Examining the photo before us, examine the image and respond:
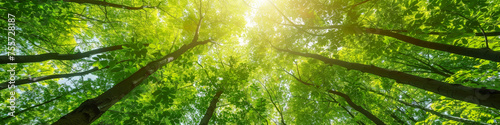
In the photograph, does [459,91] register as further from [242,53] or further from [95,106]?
[242,53]

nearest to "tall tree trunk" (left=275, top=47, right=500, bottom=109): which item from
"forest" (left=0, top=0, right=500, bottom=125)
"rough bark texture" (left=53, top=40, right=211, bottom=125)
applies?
"forest" (left=0, top=0, right=500, bottom=125)

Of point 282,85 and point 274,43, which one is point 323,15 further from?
point 282,85

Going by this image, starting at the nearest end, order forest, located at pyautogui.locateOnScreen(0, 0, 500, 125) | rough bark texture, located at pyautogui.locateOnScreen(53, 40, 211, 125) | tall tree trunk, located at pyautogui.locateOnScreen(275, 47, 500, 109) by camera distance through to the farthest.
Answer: rough bark texture, located at pyautogui.locateOnScreen(53, 40, 211, 125), tall tree trunk, located at pyautogui.locateOnScreen(275, 47, 500, 109), forest, located at pyautogui.locateOnScreen(0, 0, 500, 125)

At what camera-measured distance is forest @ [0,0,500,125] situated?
12.5 feet

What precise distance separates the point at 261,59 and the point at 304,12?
12.0 ft

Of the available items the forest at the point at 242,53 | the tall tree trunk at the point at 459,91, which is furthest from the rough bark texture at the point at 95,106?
the tall tree trunk at the point at 459,91

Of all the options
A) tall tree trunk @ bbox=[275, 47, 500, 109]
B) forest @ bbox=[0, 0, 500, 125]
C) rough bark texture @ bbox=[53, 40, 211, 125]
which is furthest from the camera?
forest @ bbox=[0, 0, 500, 125]

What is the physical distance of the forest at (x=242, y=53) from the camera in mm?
3820

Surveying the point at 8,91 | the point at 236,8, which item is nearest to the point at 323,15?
the point at 236,8

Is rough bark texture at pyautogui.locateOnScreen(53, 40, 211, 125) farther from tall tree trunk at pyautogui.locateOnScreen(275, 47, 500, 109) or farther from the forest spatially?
tall tree trunk at pyautogui.locateOnScreen(275, 47, 500, 109)

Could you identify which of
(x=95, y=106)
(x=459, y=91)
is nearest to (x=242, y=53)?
(x=95, y=106)

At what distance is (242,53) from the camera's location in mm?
10289

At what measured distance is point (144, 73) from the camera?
3021mm

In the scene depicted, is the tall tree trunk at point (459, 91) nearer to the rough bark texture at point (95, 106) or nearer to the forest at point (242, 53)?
the forest at point (242, 53)
